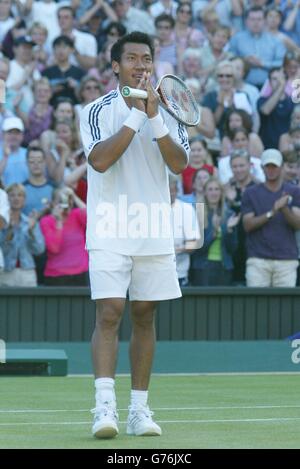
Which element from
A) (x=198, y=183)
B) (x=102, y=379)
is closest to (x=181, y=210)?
(x=198, y=183)

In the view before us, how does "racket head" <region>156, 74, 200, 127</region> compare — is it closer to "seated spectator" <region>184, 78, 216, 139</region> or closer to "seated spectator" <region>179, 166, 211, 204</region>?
"seated spectator" <region>179, 166, 211, 204</region>

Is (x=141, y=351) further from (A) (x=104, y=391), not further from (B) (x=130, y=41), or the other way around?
(B) (x=130, y=41)

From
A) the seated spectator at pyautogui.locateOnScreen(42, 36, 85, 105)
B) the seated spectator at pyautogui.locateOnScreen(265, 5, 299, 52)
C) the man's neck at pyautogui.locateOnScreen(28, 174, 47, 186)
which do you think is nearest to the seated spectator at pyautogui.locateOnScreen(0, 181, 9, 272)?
the man's neck at pyautogui.locateOnScreen(28, 174, 47, 186)

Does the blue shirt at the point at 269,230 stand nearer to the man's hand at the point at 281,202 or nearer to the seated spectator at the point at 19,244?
the man's hand at the point at 281,202

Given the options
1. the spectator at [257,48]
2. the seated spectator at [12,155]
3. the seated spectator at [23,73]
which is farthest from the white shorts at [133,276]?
the spectator at [257,48]

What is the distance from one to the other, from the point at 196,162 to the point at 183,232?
153cm

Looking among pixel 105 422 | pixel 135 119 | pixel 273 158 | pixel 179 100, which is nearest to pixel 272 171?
pixel 273 158

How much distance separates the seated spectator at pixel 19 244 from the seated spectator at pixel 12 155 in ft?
2.93

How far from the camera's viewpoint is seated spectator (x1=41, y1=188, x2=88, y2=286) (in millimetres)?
13695

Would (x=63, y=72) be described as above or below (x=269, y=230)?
above

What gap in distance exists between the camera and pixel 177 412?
820 cm

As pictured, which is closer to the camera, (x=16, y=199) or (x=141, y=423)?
(x=141, y=423)

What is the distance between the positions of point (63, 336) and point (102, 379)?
22.2ft

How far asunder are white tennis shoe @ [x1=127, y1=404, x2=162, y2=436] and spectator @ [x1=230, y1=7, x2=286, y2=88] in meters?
10.9
